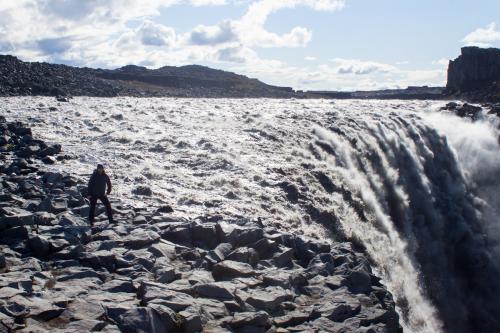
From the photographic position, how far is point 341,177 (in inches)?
1020

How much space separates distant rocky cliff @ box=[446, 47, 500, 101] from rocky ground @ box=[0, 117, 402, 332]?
99.0 metres

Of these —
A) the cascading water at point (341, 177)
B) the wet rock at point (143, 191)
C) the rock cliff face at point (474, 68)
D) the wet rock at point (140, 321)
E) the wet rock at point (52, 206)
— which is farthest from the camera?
the rock cliff face at point (474, 68)

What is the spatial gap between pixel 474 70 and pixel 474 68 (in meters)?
0.48

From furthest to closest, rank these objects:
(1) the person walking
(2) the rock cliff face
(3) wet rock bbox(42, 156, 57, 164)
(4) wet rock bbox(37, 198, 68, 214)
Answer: (2) the rock cliff face
(3) wet rock bbox(42, 156, 57, 164)
(1) the person walking
(4) wet rock bbox(37, 198, 68, 214)

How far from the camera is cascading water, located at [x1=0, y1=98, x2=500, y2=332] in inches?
821

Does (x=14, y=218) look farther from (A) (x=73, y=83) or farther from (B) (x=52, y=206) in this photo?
(A) (x=73, y=83)

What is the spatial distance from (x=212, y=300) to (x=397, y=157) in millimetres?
27116

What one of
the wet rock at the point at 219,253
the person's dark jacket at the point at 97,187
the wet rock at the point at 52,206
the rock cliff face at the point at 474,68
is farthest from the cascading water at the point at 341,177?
the rock cliff face at the point at 474,68

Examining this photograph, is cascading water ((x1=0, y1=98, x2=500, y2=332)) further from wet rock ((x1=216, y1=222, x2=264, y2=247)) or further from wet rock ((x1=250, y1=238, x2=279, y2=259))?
wet rock ((x1=250, y1=238, x2=279, y2=259))

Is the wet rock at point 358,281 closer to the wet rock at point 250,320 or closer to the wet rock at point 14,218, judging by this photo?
the wet rock at point 250,320

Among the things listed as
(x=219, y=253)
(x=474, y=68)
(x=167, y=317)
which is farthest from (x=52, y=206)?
(x=474, y=68)

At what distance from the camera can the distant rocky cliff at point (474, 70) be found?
107 m

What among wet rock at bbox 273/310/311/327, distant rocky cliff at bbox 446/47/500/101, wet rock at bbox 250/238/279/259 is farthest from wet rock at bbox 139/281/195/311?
distant rocky cliff at bbox 446/47/500/101

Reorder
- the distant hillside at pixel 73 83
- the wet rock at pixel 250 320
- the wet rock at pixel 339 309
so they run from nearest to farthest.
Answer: the wet rock at pixel 250 320 → the wet rock at pixel 339 309 → the distant hillside at pixel 73 83
